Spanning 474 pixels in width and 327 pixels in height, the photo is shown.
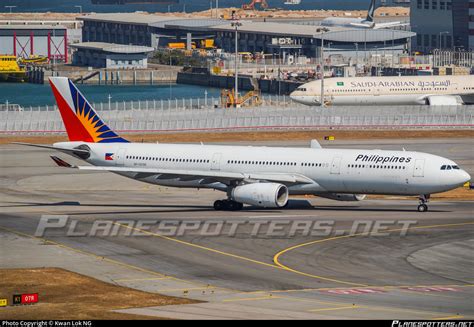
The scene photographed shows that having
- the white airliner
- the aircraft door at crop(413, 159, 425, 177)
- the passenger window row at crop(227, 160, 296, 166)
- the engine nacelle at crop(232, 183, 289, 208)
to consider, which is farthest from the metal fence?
the aircraft door at crop(413, 159, 425, 177)

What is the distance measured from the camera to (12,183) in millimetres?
98188

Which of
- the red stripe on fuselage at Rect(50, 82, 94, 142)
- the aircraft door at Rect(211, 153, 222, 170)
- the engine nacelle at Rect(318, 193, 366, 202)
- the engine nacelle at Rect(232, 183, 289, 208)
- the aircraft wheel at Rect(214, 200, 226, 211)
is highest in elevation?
the red stripe on fuselage at Rect(50, 82, 94, 142)

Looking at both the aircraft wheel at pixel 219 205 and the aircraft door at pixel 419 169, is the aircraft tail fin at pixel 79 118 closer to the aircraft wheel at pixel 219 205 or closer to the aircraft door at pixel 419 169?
the aircraft wheel at pixel 219 205

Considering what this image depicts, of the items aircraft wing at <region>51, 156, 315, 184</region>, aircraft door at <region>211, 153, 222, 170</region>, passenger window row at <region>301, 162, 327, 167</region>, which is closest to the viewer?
passenger window row at <region>301, 162, 327, 167</region>

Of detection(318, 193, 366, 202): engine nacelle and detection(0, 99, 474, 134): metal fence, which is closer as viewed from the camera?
detection(318, 193, 366, 202): engine nacelle

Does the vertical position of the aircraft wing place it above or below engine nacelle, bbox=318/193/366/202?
above

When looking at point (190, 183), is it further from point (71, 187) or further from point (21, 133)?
point (21, 133)

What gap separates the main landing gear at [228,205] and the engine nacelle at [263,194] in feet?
6.32

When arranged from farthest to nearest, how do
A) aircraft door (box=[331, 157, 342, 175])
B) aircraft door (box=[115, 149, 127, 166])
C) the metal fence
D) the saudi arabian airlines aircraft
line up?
the metal fence, aircraft door (box=[115, 149, 127, 166]), aircraft door (box=[331, 157, 342, 175]), the saudi arabian airlines aircraft

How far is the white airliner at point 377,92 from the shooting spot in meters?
170

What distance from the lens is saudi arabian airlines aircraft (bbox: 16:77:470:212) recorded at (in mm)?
75938

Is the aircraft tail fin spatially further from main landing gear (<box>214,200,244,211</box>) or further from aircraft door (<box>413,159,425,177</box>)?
aircraft door (<box>413,159,425,177</box>)

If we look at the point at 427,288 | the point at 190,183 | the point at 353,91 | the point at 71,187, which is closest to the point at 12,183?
the point at 71,187

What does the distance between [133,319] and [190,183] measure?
37.1 metres
